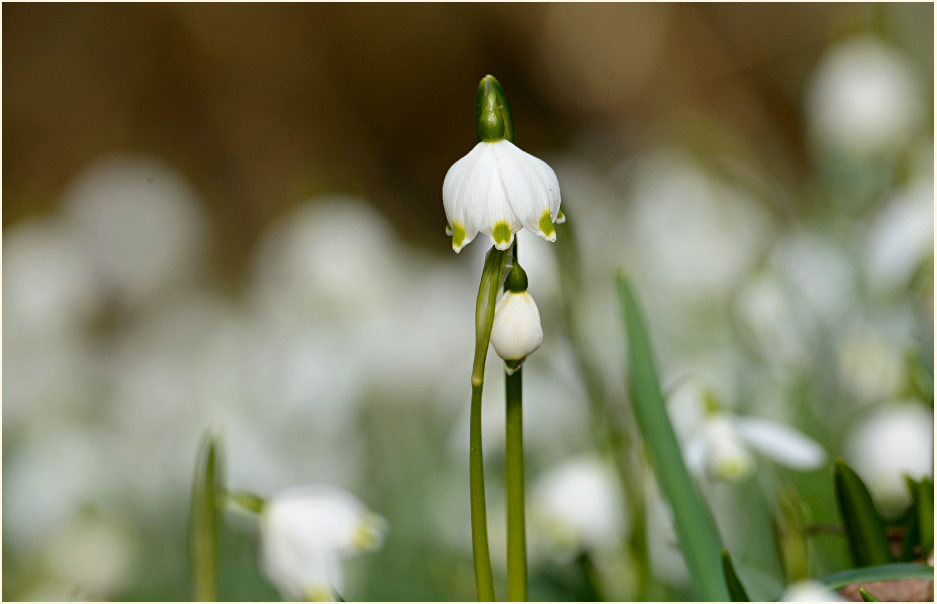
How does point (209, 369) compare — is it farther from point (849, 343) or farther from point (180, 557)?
point (849, 343)

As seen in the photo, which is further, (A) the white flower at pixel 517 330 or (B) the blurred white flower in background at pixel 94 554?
(B) the blurred white flower in background at pixel 94 554

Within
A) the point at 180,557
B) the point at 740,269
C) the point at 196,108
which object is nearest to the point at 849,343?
the point at 740,269

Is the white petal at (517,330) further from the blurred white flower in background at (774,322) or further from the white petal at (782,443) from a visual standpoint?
the blurred white flower in background at (774,322)

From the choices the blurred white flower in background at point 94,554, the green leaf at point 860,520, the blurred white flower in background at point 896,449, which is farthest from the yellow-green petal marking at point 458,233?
the blurred white flower in background at point 94,554

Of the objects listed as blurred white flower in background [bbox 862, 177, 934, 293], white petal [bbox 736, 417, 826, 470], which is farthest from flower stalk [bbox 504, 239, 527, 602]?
blurred white flower in background [bbox 862, 177, 934, 293]

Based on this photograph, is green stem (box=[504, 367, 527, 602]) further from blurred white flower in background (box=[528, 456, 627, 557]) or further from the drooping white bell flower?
blurred white flower in background (box=[528, 456, 627, 557])

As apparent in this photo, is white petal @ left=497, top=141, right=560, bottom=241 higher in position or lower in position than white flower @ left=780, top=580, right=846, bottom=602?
higher
